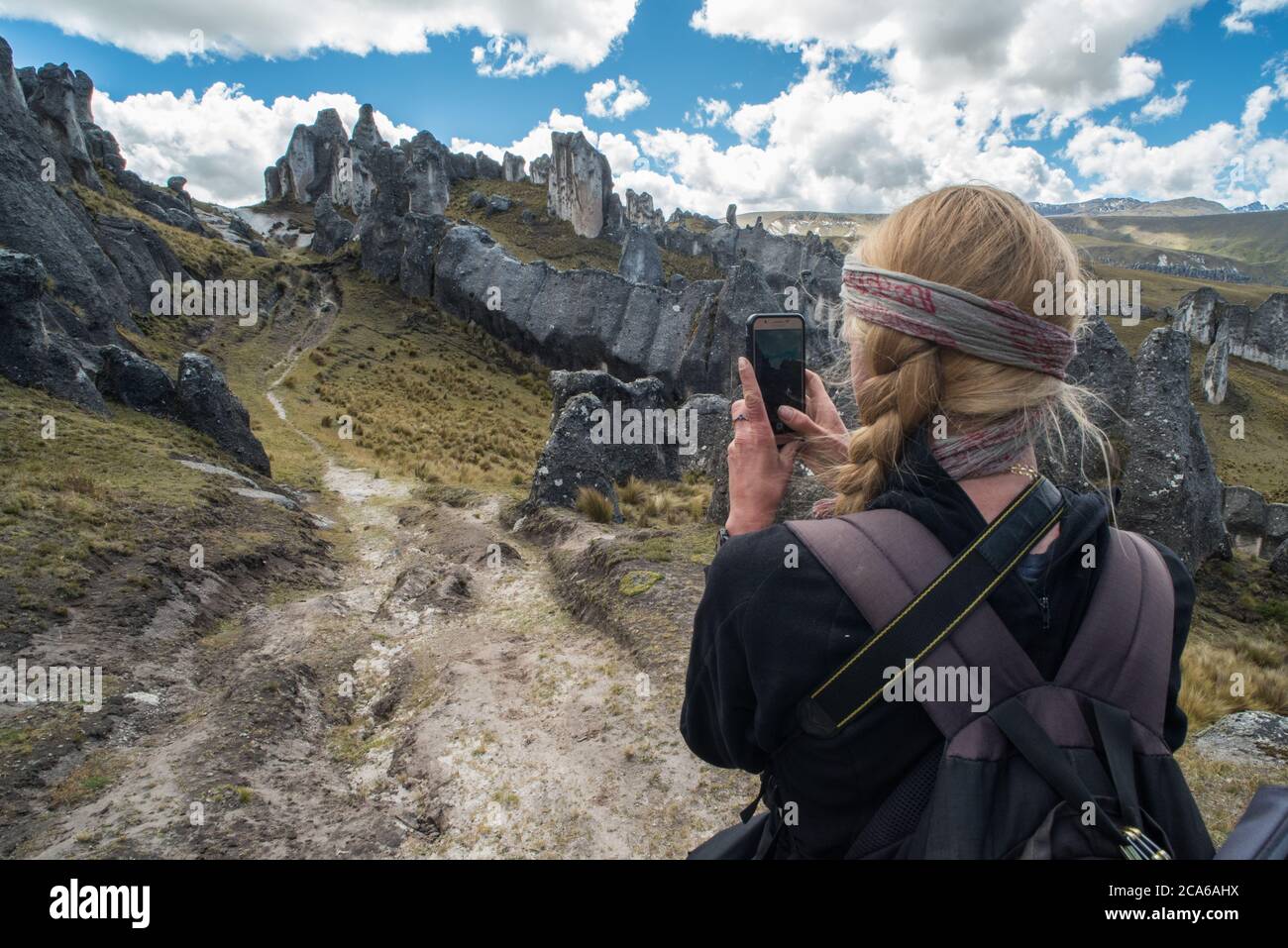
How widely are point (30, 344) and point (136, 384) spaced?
85.8 inches

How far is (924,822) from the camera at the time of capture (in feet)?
5.27

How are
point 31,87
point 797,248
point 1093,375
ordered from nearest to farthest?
point 1093,375 < point 31,87 < point 797,248

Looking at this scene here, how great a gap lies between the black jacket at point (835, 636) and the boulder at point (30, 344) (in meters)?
19.2

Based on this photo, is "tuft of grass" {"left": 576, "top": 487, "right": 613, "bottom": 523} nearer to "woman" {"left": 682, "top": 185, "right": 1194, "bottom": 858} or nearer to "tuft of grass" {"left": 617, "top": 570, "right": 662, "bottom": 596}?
"tuft of grass" {"left": 617, "top": 570, "right": 662, "bottom": 596}

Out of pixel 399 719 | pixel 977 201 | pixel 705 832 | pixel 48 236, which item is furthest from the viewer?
pixel 48 236

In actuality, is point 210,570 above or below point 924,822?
below

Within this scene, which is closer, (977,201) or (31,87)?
(977,201)

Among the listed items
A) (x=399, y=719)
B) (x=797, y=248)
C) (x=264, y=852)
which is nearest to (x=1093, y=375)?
(x=399, y=719)

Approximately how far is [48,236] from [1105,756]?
1368 inches

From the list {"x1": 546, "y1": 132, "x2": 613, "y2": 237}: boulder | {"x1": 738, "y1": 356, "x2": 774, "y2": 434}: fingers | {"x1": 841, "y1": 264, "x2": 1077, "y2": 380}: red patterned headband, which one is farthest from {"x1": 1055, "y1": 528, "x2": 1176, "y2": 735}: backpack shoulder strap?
{"x1": 546, "y1": 132, "x2": 613, "y2": 237}: boulder
